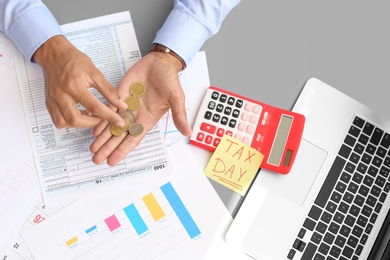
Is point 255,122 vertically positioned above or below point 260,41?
below

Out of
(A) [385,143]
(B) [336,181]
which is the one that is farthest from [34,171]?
(A) [385,143]

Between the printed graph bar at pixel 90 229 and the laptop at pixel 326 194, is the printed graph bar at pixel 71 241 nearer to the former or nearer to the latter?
the printed graph bar at pixel 90 229

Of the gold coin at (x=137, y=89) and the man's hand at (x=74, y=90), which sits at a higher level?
the gold coin at (x=137, y=89)

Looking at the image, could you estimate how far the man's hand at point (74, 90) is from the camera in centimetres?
83

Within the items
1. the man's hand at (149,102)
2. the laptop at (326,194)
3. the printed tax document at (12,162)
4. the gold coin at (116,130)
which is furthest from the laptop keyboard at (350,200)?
the printed tax document at (12,162)

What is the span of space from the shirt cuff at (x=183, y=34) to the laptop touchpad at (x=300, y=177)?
31 centimetres

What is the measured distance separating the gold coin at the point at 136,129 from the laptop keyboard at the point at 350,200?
1.28 ft

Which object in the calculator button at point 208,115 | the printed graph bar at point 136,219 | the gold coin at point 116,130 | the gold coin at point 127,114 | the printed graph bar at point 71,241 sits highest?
the calculator button at point 208,115

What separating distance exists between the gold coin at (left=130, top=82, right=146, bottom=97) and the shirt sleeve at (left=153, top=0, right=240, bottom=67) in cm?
10

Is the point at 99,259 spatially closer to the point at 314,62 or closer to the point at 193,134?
the point at 193,134

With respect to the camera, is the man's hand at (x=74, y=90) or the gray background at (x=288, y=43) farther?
the gray background at (x=288, y=43)

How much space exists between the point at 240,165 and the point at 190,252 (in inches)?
8.1

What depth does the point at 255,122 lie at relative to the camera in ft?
2.96

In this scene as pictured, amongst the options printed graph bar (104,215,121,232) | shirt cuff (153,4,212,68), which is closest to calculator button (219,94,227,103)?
shirt cuff (153,4,212,68)
